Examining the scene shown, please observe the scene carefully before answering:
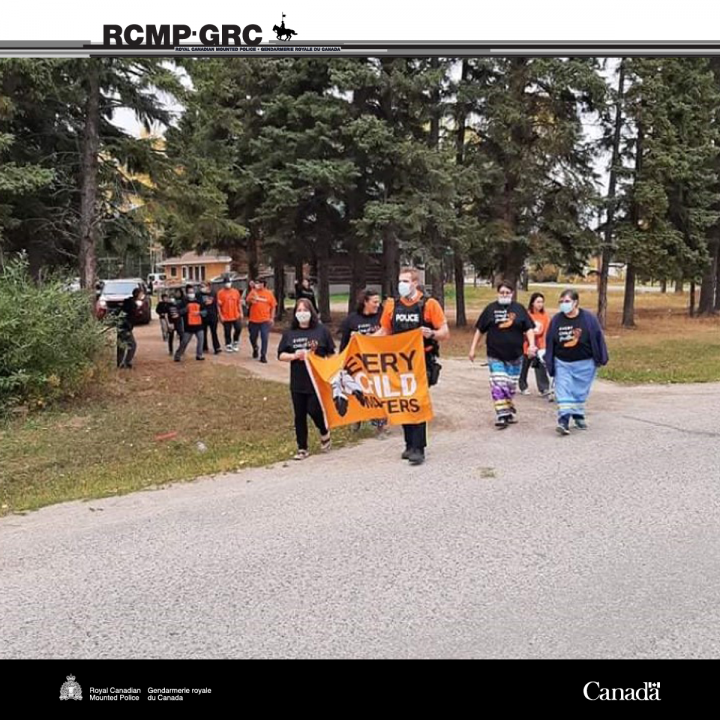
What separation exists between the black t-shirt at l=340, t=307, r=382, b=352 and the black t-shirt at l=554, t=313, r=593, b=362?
2.29 meters

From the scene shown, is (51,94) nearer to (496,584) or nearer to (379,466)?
(379,466)

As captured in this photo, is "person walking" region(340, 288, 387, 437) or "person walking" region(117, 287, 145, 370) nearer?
"person walking" region(340, 288, 387, 437)

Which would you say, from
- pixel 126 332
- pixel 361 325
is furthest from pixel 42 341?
pixel 361 325

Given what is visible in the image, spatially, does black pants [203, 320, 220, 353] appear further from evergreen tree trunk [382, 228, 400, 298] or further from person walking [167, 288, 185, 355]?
evergreen tree trunk [382, 228, 400, 298]

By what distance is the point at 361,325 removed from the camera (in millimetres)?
8438

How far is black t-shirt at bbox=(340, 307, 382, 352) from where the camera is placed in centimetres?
841

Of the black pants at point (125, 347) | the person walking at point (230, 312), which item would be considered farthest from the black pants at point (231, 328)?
the black pants at point (125, 347)

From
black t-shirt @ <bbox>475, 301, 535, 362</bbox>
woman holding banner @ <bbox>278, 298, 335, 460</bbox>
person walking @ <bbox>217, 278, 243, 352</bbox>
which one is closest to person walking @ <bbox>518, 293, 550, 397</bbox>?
black t-shirt @ <bbox>475, 301, 535, 362</bbox>

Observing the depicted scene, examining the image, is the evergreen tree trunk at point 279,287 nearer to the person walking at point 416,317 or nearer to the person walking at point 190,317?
the person walking at point 190,317

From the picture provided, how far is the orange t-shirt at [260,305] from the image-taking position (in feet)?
51.9

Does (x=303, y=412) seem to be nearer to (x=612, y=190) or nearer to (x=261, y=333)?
(x=261, y=333)

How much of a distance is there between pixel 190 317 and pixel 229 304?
1.78 metres

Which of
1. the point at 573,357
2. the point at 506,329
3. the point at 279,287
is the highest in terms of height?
the point at 506,329
